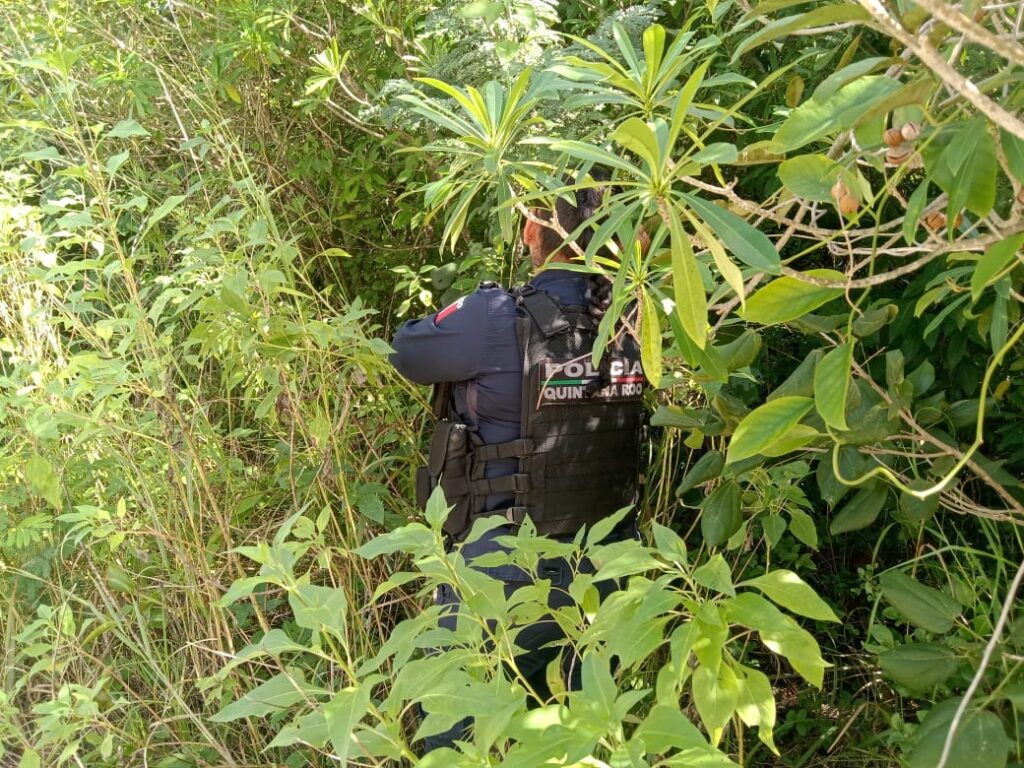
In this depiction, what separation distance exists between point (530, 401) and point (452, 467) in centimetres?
25

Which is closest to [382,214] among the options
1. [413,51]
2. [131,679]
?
[413,51]

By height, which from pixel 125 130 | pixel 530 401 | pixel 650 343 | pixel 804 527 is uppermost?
pixel 125 130

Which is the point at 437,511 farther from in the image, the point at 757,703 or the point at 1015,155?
the point at 1015,155

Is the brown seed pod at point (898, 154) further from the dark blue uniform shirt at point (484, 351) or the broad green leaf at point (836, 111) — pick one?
the dark blue uniform shirt at point (484, 351)

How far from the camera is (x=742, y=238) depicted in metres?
0.90

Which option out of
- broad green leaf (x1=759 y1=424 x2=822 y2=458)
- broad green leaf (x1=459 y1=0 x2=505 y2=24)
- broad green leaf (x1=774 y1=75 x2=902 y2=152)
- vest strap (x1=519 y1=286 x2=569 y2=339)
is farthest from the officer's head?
broad green leaf (x1=774 y1=75 x2=902 y2=152)

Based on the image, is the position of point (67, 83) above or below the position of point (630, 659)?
above

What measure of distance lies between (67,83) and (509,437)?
4.15 ft

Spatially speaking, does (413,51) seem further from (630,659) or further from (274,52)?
(630,659)

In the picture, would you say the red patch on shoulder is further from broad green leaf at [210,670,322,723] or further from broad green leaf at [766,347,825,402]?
broad green leaf at [210,670,322,723]

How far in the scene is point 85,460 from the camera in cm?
238

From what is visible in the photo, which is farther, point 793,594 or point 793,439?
point 793,439

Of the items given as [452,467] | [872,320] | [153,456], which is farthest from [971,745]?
[153,456]

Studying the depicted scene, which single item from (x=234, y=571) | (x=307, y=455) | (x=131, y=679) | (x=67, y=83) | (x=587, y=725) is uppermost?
(x=67, y=83)
